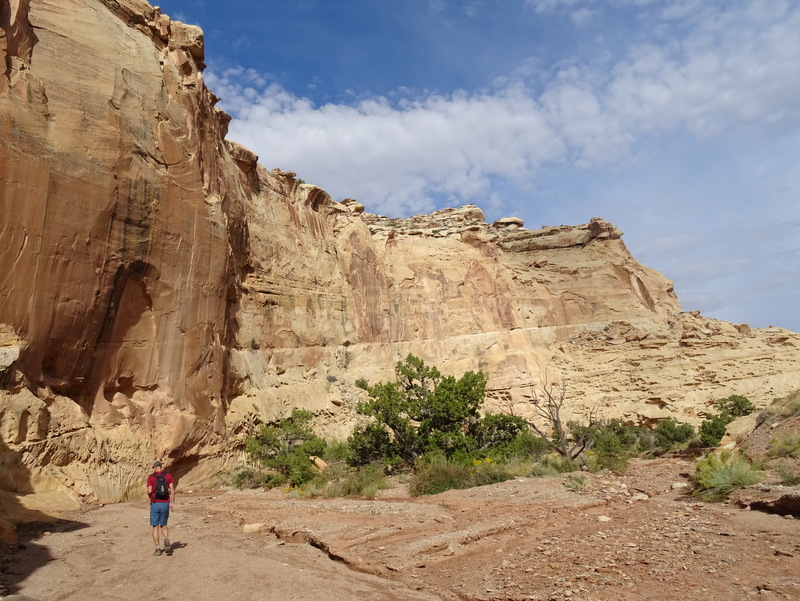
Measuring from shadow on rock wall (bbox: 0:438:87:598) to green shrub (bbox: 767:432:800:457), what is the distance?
13.0 metres

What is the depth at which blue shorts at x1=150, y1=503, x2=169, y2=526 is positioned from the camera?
8.10 m

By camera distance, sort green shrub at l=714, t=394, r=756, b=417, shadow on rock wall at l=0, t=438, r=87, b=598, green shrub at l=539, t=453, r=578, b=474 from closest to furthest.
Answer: shadow on rock wall at l=0, t=438, r=87, b=598 < green shrub at l=539, t=453, r=578, b=474 < green shrub at l=714, t=394, r=756, b=417

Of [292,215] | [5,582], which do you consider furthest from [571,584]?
[292,215]

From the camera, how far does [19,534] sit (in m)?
8.70

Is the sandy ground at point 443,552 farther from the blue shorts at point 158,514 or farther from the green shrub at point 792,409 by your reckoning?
the green shrub at point 792,409

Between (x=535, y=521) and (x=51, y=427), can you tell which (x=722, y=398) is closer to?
(x=535, y=521)

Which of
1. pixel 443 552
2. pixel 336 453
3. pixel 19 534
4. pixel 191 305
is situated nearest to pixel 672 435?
pixel 336 453

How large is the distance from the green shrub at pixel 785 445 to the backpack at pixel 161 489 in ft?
38.3

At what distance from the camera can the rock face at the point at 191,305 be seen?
523 inches

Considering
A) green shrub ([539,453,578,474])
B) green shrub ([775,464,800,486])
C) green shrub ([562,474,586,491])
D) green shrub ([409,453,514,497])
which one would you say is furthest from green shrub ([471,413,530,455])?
green shrub ([775,464,800,486])

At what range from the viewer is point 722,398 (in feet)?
89.5

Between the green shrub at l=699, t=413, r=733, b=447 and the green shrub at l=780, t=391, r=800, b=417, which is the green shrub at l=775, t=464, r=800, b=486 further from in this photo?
the green shrub at l=699, t=413, r=733, b=447

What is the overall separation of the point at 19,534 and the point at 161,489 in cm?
262

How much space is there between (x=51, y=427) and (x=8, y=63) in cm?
895
